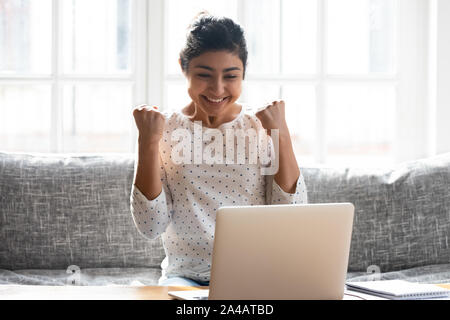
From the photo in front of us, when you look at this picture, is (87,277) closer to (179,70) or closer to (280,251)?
(179,70)

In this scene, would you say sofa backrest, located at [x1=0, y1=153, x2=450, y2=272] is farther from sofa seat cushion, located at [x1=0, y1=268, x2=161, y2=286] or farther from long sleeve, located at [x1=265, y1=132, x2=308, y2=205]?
long sleeve, located at [x1=265, y1=132, x2=308, y2=205]

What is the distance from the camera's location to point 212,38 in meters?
1.83

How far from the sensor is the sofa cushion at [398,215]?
2.19 metres

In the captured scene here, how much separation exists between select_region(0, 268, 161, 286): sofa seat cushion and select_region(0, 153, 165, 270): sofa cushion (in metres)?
0.03

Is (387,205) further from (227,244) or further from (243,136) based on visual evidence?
(227,244)

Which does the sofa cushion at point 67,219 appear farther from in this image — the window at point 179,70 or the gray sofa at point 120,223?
the window at point 179,70

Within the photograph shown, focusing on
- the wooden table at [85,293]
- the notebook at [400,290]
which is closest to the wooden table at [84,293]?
the wooden table at [85,293]

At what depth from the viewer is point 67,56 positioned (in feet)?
9.07

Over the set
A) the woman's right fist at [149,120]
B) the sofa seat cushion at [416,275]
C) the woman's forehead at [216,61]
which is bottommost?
the sofa seat cushion at [416,275]

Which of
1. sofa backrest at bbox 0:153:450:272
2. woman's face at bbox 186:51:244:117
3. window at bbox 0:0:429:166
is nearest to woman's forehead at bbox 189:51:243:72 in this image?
woman's face at bbox 186:51:244:117

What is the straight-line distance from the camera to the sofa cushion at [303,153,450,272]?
2.19 metres

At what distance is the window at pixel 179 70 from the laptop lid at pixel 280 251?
5.24ft

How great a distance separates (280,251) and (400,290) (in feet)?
1.13

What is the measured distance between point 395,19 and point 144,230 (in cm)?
151
